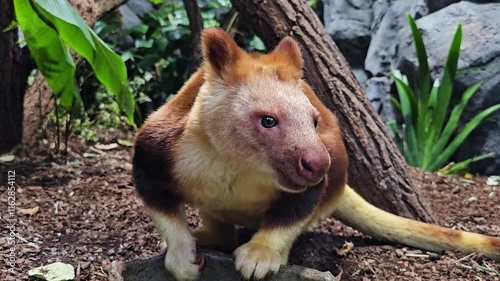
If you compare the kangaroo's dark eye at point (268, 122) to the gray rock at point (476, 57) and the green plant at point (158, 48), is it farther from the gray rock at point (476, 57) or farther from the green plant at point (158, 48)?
the green plant at point (158, 48)

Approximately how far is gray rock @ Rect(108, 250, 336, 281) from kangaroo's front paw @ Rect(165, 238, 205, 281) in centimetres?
5

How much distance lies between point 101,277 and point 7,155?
6.12ft

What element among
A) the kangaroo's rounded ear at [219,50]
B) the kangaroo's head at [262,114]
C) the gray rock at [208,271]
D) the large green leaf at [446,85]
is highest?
the kangaroo's rounded ear at [219,50]

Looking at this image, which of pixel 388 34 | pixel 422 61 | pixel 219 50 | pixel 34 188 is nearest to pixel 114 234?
pixel 34 188

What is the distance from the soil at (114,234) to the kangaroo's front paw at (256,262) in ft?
1.99

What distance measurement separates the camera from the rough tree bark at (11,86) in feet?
13.6

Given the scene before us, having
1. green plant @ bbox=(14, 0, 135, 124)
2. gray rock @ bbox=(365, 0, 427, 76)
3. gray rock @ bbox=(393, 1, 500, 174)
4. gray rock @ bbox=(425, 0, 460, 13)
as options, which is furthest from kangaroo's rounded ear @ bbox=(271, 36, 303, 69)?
gray rock @ bbox=(425, 0, 460, 13)

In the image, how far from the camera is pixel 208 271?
2.56m

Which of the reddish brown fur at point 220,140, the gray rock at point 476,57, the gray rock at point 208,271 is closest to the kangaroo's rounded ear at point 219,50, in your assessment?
the reddish brown fur at point 220,140

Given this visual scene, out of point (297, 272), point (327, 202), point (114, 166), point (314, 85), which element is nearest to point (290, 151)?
point (297, 272)

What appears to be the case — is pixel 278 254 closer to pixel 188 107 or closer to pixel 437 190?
pixel 188 107

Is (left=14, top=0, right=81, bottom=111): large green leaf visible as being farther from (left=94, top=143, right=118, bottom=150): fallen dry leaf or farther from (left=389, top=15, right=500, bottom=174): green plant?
(left=389, top=15, right=500, bottom=174): green plant

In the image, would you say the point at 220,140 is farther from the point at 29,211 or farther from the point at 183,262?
the point at 29,211

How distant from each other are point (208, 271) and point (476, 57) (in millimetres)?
4290
